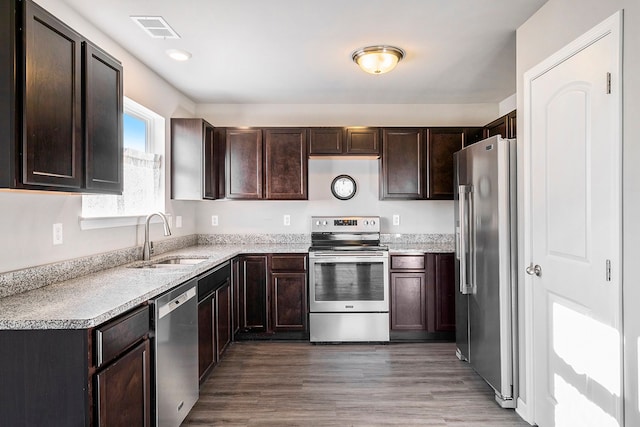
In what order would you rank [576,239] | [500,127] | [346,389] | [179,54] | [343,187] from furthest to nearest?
1. [343,187]
2. [500,127]
3. [179,54]
4. [346,389]
5. [576,239]

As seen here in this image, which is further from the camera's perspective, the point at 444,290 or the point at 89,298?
the point at 444,290

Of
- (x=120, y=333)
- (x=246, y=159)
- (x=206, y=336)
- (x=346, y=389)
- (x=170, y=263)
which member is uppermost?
(x=246, y=159)

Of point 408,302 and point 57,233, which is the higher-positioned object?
point 57,233

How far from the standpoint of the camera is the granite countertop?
4.71 feet

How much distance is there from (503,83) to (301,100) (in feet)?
6.75

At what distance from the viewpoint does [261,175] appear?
13.7 ft

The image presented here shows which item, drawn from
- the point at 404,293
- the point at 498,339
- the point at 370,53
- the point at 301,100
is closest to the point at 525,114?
the point at 370,53

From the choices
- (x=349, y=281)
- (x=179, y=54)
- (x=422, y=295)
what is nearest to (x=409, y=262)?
(x=422, y=295)

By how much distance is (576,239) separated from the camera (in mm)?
1961

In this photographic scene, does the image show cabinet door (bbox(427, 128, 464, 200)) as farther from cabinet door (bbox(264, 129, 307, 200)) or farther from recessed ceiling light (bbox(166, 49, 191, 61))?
recessed ceiling light (bbox(166, 49, 191, 61))

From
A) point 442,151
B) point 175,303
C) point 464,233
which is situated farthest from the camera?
point 442,151

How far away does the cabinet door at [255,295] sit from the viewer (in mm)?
3881

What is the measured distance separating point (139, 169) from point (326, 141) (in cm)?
186

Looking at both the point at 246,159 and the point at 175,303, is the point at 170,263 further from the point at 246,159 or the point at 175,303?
the point at 246,159
